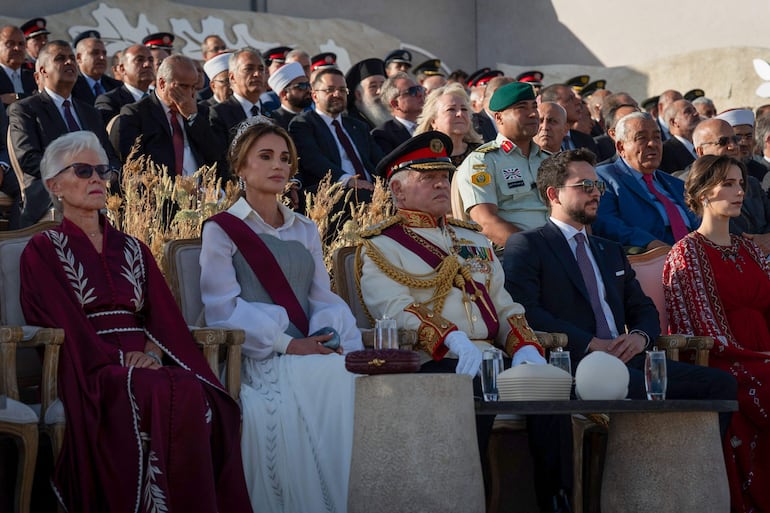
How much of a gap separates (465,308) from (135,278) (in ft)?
4.20

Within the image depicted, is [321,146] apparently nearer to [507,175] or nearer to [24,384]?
[507,175]

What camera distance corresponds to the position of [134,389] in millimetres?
3924

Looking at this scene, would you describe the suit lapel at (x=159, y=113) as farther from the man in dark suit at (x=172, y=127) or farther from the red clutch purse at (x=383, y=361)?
the red clutch purse at (x=383, y=361)

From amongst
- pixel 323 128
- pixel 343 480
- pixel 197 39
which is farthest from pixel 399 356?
pixel 197 39

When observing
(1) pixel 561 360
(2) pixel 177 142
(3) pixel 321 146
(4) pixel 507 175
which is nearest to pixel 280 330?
(1) pixel 561 360

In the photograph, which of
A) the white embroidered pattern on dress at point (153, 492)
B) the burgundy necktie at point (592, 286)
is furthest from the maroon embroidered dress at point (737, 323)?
the white embroidered pattern on dress at point (153, 492)

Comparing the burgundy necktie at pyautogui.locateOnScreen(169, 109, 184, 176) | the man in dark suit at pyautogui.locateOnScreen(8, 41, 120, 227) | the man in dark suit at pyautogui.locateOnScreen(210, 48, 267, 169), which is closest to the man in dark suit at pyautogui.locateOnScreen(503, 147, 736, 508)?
the burgundy necktie at pyautogui.locateOnScreen(169, 109, 184, 176)

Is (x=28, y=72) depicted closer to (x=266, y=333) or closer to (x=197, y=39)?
(x=197, y=39)

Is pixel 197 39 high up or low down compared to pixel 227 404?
up

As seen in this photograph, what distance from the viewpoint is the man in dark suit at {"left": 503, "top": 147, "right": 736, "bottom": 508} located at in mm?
5055

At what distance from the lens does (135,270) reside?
4414mm

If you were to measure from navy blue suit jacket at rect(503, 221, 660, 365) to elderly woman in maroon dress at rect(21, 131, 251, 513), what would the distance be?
5.03ft

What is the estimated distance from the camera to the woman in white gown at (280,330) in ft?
13.9

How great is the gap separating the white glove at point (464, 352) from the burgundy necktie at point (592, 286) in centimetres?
85
